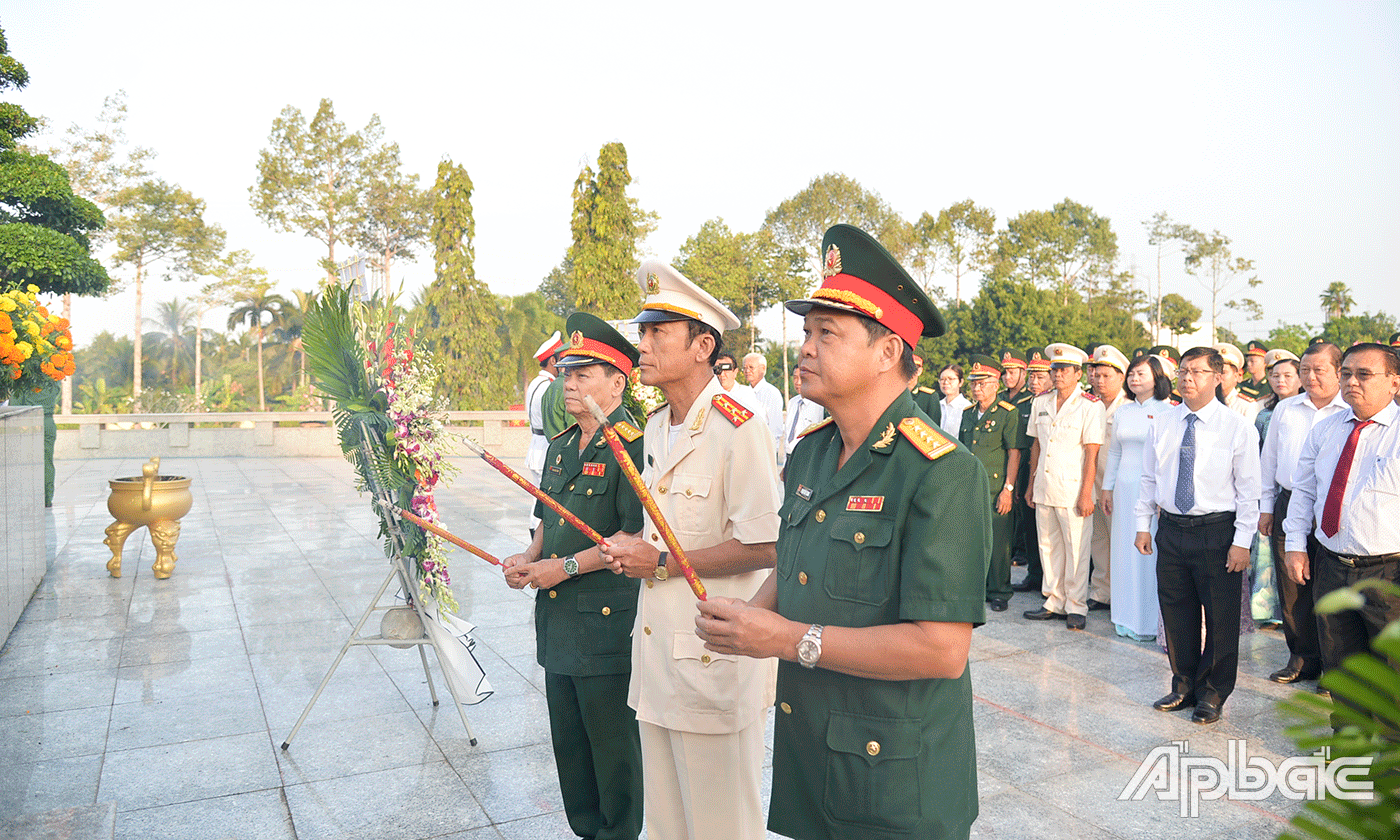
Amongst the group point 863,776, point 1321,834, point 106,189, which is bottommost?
point 863,776

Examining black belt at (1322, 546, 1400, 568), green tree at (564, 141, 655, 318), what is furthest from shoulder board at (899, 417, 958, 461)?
green tree at (564, 141, 655, 318)

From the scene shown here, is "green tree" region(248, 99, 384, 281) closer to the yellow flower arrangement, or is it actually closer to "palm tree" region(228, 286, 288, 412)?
"palm tree" region(228, 286, 288, 412)

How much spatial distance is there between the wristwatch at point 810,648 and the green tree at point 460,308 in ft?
87.7

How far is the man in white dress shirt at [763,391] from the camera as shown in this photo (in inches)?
450

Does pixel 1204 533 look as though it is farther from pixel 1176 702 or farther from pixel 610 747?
pixel 610 747

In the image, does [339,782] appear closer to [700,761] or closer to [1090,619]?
[700,761]

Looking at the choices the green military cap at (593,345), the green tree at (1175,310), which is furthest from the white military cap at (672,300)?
the green tree at (1175,310)

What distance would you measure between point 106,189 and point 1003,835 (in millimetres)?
35204

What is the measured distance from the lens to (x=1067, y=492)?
702cm

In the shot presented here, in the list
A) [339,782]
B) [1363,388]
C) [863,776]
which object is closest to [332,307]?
[339,782]

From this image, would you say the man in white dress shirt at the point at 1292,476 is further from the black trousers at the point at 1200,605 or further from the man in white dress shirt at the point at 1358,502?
the black trousers at the point at 1200,605

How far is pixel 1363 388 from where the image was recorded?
14.5 feet

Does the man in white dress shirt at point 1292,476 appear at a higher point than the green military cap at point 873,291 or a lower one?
lower

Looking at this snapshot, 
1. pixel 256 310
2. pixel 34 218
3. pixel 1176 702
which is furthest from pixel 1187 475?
pixel 256 310
